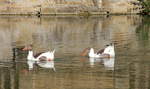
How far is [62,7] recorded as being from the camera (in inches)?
3452

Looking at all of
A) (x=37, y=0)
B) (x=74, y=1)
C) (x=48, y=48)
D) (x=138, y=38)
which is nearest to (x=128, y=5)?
(x=74, y=1)

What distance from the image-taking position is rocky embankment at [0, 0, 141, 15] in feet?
286

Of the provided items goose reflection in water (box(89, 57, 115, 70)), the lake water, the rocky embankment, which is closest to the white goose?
the lake water

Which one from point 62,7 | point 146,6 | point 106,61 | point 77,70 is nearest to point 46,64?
point 77,70

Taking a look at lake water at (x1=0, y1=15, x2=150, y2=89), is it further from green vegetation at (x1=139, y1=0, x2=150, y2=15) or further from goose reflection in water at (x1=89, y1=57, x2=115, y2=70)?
green vegetation at (x1=139, y1=0, x2=150, y2=15)

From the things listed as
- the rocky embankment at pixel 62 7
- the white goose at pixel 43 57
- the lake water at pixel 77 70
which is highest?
the rocky embankment at pixel 62 7

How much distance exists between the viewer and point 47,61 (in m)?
29.0

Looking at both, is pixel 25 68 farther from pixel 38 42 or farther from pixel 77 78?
pixel 38 42

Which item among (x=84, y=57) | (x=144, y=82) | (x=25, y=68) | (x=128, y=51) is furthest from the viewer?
(x=128, y=51)

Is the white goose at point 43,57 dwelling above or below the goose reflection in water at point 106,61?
above

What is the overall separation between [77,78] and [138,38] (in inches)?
770

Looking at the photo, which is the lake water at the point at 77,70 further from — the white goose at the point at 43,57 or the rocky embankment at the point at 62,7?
the rocky embankment at the point at 62,7

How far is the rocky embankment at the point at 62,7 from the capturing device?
87.3 metres

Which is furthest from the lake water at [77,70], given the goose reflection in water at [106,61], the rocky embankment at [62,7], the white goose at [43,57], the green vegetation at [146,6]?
the green vegetation at [146,6]
